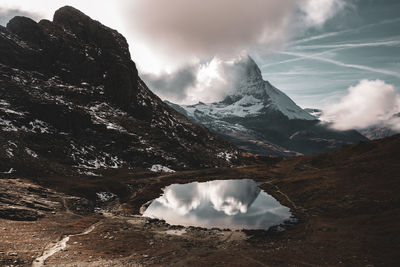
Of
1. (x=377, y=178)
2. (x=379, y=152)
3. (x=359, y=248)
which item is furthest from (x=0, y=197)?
(x=379, y=152)

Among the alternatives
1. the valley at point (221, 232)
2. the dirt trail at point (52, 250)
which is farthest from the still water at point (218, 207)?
the dirt trail at point (52, 250)

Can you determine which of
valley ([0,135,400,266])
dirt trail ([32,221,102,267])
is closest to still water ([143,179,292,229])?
valley ([0,135,400,266])

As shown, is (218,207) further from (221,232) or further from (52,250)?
(52,250)

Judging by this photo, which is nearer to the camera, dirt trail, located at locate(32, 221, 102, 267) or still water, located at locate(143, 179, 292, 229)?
dirt trail, located at locate(32, 221, 102, 267)

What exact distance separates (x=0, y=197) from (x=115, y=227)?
2658 centimetres

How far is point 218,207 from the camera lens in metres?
95.2

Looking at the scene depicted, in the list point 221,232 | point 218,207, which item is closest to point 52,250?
point 221,232

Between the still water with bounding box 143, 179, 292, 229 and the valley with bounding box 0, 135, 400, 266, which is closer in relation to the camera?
the valley with bounding box 0, 135, 400, 266

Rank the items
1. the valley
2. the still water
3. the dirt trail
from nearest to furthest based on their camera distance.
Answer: the dirt trail
the valley
the still water

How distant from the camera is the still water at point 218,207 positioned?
76.4 m

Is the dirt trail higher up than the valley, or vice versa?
the valley

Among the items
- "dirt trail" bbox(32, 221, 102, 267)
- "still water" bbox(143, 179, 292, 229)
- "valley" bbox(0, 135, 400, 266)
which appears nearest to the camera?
"dirt trail" bbox(32, 221, 102, 267)

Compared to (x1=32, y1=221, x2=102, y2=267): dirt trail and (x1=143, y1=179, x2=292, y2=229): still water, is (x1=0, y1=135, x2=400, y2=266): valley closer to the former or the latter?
(x1=32, y1=221, x2=102, y2=267): dirt trail

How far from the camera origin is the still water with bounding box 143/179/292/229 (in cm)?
7638
